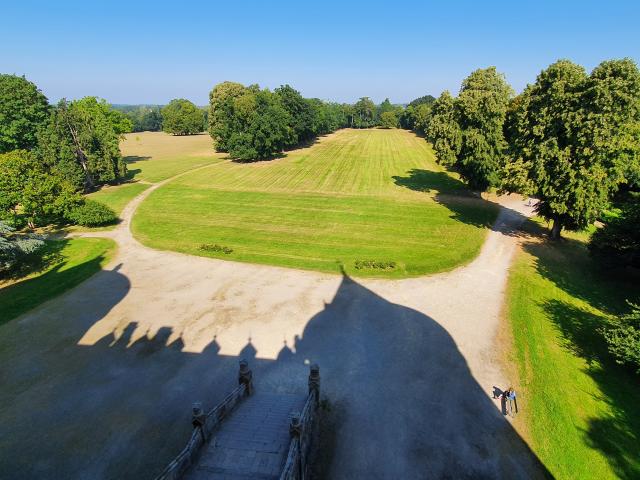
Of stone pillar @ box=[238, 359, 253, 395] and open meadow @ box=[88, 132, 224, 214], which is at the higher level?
open meadow @ box=[88, 132, 224, 214]

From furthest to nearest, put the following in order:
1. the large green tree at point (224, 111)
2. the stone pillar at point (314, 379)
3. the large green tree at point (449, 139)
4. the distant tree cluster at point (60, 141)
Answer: the large green tree at point (224, 111) < the large green tree at point (449, 139) < the distant tree cluster at point (60, 141) < the stone pillar at point (314, 379)

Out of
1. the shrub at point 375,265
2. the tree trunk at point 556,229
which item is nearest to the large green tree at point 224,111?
the shrub at point 375,265

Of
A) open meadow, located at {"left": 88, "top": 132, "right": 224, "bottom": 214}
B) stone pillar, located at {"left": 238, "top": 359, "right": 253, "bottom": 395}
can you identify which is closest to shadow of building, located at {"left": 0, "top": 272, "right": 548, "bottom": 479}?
stone pillar, located at {"left": 238, "top": 359, "right": 253, "bottom": 395}

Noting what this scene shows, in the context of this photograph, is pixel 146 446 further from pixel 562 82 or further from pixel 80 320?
pixel 562 82

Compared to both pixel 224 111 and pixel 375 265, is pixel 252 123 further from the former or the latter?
pixel 375 265

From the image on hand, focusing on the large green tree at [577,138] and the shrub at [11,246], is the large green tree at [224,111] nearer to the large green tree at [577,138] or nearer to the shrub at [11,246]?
the shrub at [11,246]

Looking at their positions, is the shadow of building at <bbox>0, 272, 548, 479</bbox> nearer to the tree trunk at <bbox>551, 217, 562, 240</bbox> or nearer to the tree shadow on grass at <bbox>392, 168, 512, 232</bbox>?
the tree trunk at <bbox>551, 217, 562, 240</bbox>

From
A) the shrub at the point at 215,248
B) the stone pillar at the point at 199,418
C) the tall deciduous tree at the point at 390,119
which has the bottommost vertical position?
the shrub at the point at 215,248
